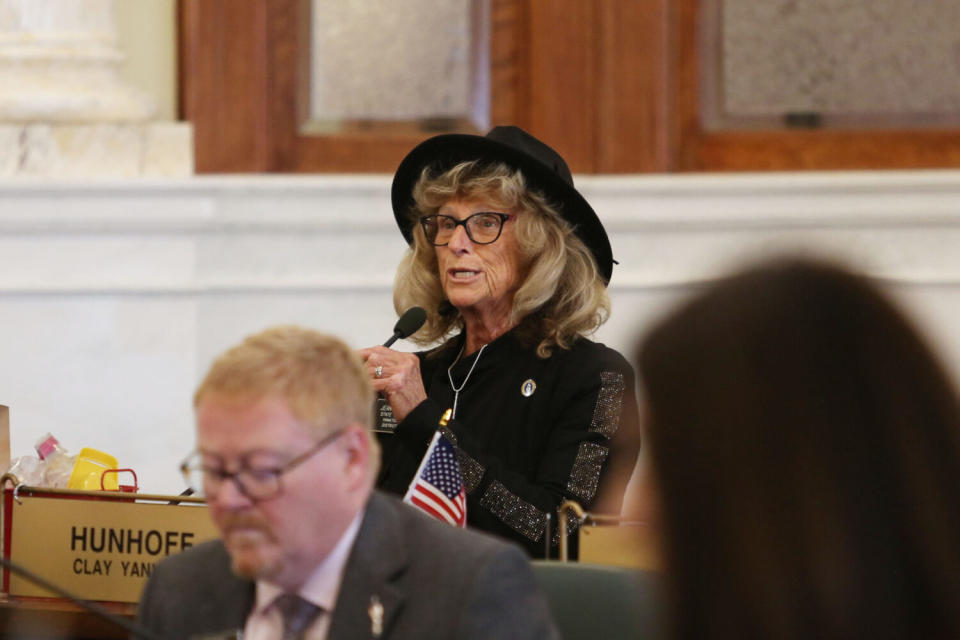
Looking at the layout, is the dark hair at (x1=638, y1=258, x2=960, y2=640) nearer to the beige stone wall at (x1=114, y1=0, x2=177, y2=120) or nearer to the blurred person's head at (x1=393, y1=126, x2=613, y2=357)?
the blurred person's head at (x1=393, y1=126, x2=613, y2=357)

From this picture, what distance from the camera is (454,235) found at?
2984mm

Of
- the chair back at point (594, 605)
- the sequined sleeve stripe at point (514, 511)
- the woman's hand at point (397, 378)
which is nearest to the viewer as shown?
→ the chair back at point (594, 605)

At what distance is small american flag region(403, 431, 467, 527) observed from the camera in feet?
8.30

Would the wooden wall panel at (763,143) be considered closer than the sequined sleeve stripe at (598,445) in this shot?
No

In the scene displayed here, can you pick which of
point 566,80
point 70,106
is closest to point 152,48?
point 70,106

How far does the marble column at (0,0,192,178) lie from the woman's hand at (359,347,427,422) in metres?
1.52

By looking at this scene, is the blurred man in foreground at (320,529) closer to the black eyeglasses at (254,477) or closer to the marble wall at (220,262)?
the black eyeglasses at (254,477)

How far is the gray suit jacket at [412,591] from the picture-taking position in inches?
60.1

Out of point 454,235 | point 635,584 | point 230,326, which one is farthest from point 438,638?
point 230,326

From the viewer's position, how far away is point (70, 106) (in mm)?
4016

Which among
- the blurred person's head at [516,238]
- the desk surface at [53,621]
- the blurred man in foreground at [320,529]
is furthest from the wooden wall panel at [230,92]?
the blurred man in foreground at [320,529]

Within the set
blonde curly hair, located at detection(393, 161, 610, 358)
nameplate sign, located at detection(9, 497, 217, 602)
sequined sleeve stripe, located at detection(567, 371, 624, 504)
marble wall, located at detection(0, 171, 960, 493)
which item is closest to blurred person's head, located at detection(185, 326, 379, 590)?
nameplate sign, located at detection(9, 497, 217, 602)

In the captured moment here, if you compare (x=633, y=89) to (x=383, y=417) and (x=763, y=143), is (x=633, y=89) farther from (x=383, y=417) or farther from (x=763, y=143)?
(x=383, y=417)

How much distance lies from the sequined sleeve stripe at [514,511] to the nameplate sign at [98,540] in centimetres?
55
